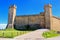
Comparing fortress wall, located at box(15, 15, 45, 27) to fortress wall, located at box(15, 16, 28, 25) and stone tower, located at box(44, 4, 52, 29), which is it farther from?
stone tower, located at box(44, 4, 52, 29)

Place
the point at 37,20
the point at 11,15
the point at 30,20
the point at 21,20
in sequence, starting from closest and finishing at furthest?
the point at 37,20, the point at 30,20, the point at 21,20, the point at 11,15

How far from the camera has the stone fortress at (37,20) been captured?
72.2 feet

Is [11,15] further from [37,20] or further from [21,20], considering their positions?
[37,20]

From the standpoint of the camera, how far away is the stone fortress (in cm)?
2202

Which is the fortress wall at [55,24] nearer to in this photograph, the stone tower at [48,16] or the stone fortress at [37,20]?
the stone fortress at [37,20]

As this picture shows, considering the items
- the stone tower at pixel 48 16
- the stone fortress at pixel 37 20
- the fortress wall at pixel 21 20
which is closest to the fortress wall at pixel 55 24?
the stone fortress at pixel 37 20

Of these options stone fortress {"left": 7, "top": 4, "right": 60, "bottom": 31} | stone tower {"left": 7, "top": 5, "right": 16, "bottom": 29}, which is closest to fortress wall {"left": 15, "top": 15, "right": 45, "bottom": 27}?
stone fortress {"left": 7, "top": 4, "right": 60, "bottom": 31}

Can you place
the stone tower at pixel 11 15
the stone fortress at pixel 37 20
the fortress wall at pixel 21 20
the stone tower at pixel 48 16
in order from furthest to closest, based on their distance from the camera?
the stone tower at pixel 11 15 → the fortress wall at pixel 21 20 → the stone fortress at pixel 37 20 → the stone tower at pixel 48 16

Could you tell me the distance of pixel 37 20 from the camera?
22891 millimetres

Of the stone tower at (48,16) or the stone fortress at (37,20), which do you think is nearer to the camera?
the stone tower at (48,16)

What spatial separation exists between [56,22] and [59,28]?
133 cm

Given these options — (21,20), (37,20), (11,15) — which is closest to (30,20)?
(37,20)

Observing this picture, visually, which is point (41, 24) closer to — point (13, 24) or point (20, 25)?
point (20, 25)

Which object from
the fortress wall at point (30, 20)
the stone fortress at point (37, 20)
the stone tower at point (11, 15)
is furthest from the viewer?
the stone tower at point (11, 15)
